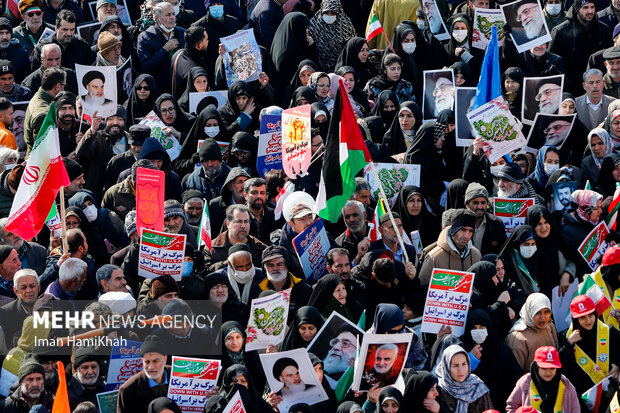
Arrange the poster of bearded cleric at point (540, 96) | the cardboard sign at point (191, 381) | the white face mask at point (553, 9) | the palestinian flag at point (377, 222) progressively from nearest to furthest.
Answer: the cardboard sign at point (191, 381), the palestinian flag at point (377, 222), the poster of bearded cleric at point (540, 96), the white face mask at point (553, 9)

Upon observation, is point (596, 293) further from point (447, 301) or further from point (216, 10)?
point (216, 10)

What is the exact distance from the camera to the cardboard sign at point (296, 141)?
44.8 feet

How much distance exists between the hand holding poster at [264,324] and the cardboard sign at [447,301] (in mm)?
1182

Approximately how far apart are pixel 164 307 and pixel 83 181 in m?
2.64

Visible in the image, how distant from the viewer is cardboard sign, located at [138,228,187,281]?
12.1 metres

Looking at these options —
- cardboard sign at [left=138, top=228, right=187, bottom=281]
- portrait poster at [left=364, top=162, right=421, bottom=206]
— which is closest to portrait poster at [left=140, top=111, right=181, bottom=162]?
portrait poster at [left=364, top=162, right=421, bottom=206]

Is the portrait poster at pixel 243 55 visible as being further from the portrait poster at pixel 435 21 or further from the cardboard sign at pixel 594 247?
the cardboard sign at pixel 594 247

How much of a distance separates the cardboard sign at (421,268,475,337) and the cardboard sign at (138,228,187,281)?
6.58 feet

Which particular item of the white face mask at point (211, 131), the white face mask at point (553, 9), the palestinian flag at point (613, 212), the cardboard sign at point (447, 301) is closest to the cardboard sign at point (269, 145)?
the white face mask at point (211, 131)

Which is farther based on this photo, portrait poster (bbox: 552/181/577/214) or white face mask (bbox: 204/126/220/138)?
white face mask (bbox: 204/126/220/138)

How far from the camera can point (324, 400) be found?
11180mm

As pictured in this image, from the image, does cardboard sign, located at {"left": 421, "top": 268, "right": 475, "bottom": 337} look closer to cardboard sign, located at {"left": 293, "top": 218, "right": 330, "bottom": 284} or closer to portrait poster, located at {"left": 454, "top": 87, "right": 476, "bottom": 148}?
cardboard sign, located at {"left": 293, "top": 218, "right": 330, "bottom": 284}

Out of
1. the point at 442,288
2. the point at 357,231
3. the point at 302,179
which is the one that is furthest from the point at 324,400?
the point at 302,179

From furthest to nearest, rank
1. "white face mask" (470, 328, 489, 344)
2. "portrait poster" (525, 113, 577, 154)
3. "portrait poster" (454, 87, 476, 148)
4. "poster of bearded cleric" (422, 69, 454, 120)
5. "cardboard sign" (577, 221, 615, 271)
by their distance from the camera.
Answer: "poster of bearded cleric" (422, 69, 454, 120)
"portrait poster" (525, 113, 577, 154)
"portrait poster" (454, 87, 476, 148)
"cardboard sign" (577, 221, 615, 271)
"white face mask" (470, 328, 489, 344)
